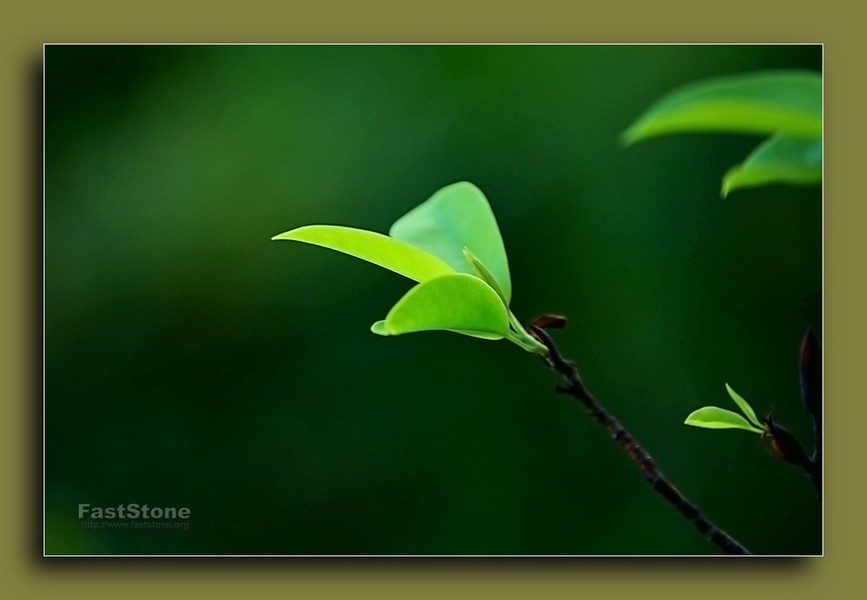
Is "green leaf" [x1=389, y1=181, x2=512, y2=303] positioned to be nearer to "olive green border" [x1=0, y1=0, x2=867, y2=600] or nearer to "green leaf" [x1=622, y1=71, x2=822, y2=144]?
"green leaf" [x1=622, y1=71, x2=822, y2=144]

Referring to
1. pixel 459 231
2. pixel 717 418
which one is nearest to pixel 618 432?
pixel 717 418

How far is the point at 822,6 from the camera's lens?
1.40 metres

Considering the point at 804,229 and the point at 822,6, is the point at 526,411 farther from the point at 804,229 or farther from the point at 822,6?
the point at 822,6

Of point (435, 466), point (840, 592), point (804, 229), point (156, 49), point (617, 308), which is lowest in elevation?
point (840, 592)

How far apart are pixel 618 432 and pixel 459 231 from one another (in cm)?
26

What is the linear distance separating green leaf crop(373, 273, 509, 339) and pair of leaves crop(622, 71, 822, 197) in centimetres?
20

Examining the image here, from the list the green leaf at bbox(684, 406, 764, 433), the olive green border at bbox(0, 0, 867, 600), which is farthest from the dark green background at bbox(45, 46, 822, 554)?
the green leaf at bbox(684, 406, 764, 433)

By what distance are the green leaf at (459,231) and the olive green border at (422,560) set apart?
47cm

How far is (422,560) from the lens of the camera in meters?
1.43

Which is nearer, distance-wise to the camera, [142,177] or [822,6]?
[822,6]

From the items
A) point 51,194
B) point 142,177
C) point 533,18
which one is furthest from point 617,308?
point 51,194

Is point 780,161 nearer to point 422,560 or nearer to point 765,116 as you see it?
point 765,116

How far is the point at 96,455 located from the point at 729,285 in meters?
0.98

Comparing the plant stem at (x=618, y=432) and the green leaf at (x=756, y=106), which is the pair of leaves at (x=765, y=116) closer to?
the green leaf at (x=756, y=106)
